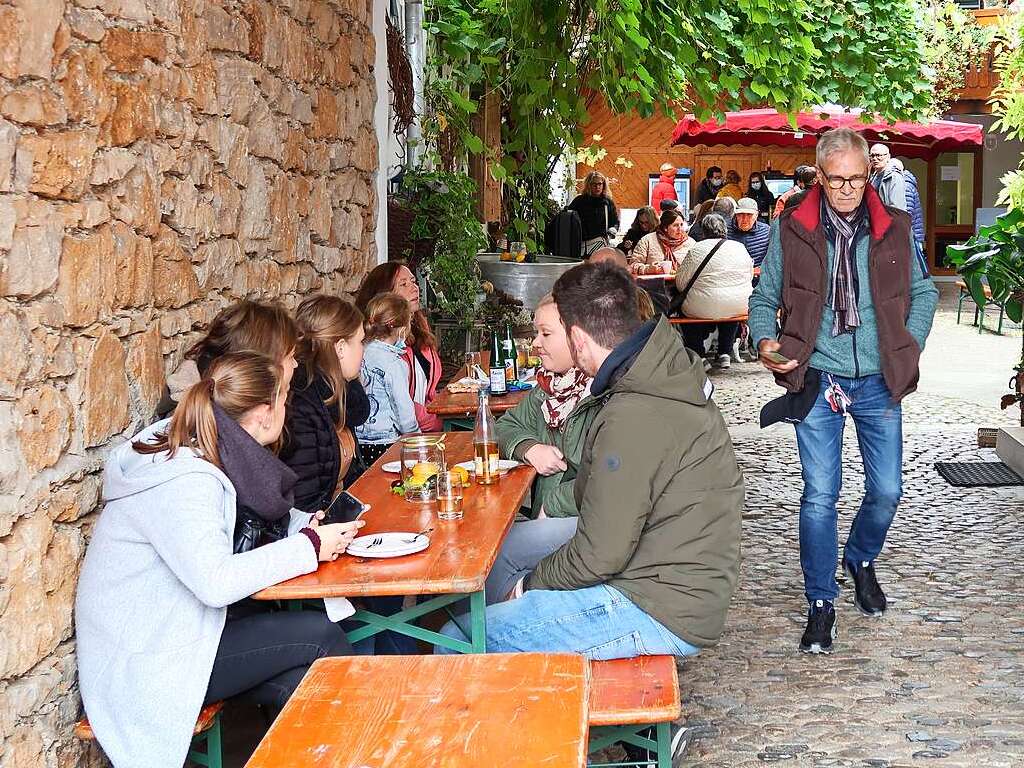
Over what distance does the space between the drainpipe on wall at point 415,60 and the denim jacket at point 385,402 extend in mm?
3590

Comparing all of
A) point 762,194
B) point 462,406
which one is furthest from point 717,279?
point 762,194

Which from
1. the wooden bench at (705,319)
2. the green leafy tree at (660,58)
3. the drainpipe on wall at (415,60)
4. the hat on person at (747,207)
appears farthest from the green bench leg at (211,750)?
the hat on person at (747,207)

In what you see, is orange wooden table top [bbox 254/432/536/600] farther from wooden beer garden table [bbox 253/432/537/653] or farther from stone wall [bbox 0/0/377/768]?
stone wall [bbox 0/0/377/768]

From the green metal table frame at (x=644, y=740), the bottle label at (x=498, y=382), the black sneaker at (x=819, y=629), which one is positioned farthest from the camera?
the bottle label at (x=498, y=382)

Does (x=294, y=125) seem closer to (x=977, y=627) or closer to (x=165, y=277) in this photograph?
(x=165, y=277)

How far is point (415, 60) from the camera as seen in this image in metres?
9.23

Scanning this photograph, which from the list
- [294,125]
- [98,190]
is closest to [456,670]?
[98,190]

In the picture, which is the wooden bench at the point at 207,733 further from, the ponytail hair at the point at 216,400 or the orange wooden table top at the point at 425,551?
the ponytail hair at the point at 216,400

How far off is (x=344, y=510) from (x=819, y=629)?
6.24 ft

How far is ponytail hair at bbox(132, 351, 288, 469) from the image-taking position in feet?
9.97

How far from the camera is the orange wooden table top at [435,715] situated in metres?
2.07

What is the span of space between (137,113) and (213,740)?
5.52 ft

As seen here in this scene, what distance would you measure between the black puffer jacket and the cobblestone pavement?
4.43 ft

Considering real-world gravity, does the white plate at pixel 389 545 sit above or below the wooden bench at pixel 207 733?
above
